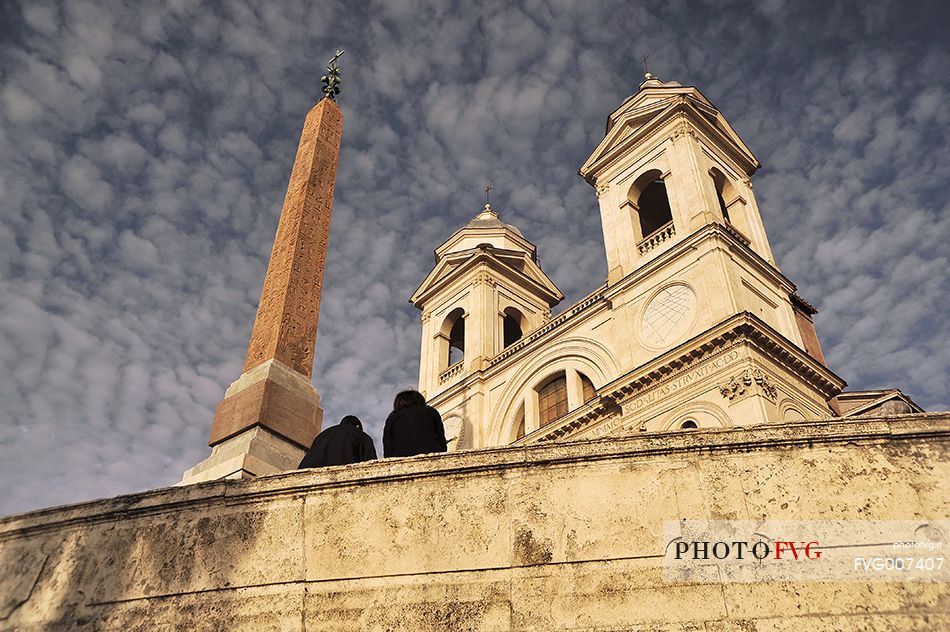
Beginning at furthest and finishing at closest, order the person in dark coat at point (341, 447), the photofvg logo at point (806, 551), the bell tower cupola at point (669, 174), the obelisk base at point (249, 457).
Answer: the bell tower cupola at point (669, 174), the obelisk base at point (249, 457), the person in dark coat at point (341, 447), the photofvg logo at point (806, 551)

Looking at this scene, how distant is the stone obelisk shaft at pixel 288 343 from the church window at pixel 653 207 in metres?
17.8

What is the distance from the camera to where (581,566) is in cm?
450

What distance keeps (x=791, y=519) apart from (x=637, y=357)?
17.1 meters

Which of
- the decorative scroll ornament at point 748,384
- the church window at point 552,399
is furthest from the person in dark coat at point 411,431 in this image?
the church window at point 552,399

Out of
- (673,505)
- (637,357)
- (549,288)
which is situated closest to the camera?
(673,505)

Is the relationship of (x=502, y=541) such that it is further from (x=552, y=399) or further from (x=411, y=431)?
(x=552, y=399)

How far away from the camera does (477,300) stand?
30.1m

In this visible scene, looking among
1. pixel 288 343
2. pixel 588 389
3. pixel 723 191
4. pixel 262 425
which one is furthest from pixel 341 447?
pixel 723 191

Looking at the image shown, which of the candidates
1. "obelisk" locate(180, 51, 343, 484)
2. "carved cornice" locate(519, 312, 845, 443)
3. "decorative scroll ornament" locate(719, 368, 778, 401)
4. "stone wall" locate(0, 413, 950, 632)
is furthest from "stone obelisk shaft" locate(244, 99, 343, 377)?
"decorative scroll ornament" locate(719, 368, 778, 401)

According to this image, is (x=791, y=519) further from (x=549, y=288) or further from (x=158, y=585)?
(x=549, y=288)

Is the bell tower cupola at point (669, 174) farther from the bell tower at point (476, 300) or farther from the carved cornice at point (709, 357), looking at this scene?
the bell tower at point (476, 300)

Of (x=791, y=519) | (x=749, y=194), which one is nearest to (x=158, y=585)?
(x=791, y=519)

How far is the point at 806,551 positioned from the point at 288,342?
23.6 feet

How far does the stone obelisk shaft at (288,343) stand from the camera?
8.23 metres
